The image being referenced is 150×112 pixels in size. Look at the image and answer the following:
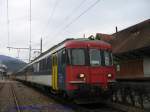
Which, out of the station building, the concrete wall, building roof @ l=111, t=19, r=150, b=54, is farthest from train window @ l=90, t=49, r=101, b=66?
the concrete wall

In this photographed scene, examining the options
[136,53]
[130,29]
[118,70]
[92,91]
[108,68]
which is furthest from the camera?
[130,29]

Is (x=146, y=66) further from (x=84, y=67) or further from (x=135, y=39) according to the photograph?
(x=84, y=67)

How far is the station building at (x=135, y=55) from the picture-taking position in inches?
848

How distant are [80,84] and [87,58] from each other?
1.28m

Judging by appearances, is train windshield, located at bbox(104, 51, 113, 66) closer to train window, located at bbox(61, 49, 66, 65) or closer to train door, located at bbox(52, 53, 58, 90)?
train window, located at bbox(61, 49, 66, 65)

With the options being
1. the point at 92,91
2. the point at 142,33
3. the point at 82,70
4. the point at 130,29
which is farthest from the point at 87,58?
the point at 130,29

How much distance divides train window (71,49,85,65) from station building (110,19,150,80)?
18.7ft

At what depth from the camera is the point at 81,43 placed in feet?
49.3

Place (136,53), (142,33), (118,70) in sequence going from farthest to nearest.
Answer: (118,70), (142,33), (136,53)

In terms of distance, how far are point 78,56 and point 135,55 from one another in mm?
9240

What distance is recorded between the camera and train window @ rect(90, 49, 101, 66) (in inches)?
586

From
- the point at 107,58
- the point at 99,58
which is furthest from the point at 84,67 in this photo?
the point at 107,58

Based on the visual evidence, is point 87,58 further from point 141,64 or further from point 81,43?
point 141,64

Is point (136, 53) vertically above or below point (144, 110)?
above
